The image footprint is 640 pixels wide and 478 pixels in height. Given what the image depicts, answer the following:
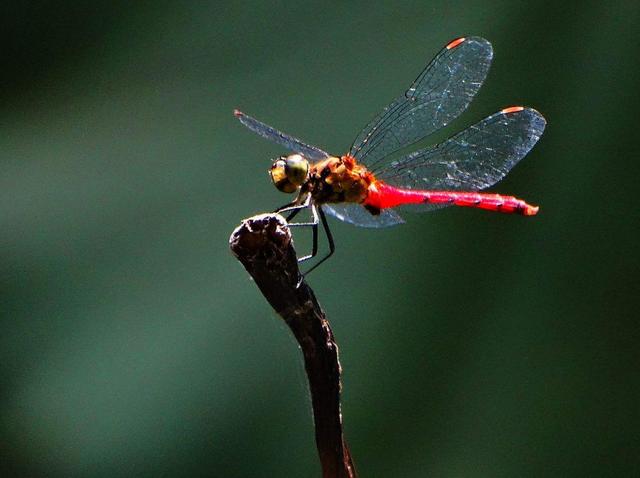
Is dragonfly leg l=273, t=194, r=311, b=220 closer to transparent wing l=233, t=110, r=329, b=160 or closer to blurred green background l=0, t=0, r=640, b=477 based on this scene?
transparent wing l=233, t=110, r=329, b=160

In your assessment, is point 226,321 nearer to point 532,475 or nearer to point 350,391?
point 350,391

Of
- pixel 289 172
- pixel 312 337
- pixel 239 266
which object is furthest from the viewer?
pixel 239 266

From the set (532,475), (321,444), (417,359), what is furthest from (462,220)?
(321,444)

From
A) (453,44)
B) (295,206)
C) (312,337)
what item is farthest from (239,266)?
(312,337)

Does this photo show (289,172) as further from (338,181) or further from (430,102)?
(430,102)

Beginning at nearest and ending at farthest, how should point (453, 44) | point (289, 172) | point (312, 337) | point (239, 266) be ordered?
point (312, 337), point (289, 172), point (453, 44), point (239, 266)

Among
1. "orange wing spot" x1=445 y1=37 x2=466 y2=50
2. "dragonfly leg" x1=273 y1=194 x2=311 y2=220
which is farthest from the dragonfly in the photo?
"dragonfly leg" x1=273 y1=194 x2=311 y2=220
